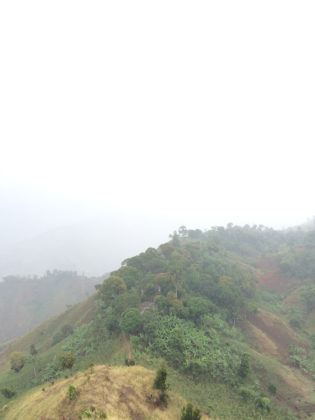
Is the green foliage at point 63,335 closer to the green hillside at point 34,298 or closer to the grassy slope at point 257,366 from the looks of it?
the grassy slope at point 257,366

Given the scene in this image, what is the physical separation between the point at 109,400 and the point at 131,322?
14638 millimetres

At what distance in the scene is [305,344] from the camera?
3781 cm

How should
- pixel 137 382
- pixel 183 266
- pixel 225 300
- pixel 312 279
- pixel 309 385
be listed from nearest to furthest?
Result: pixel 137 382
pixel 309 385
pixel 225 300
pixel 183 266
pixel 312 279

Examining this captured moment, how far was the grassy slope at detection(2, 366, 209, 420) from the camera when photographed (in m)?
14.4

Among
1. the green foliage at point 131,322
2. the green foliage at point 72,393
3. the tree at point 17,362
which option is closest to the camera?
the green foliage at point 72,393

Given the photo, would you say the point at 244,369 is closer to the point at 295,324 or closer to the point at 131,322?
the point at 131,322

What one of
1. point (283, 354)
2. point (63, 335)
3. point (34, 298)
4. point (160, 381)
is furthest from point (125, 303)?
point (34, 298)

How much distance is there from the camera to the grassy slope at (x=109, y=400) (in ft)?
47.3

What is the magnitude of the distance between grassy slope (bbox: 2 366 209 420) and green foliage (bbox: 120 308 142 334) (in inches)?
355

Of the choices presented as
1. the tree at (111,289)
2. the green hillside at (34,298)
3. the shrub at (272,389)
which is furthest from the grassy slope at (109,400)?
the green hillside at (34,298)

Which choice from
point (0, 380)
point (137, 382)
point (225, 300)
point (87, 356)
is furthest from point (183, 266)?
point (0, 380)

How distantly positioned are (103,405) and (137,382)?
4.68 meters

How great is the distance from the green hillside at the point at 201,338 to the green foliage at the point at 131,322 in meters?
0.14

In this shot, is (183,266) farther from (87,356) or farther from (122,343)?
(87,356)
